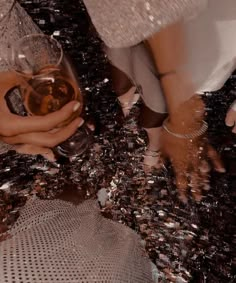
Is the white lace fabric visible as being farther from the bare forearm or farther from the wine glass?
the bare forearm

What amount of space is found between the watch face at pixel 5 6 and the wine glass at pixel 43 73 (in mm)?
55

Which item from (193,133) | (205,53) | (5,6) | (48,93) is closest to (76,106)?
Result: (48,93)

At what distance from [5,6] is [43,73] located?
0.42ft

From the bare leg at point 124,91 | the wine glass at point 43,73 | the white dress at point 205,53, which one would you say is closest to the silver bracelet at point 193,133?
the white dress at point 205,53

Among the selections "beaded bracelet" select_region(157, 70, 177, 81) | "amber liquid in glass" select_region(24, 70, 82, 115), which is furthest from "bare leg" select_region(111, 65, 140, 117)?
"amber liquid in glass" select_region(24, 70, 82, 115)

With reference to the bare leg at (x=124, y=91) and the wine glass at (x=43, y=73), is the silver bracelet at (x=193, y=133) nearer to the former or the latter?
the bare leg at (x=124, y=91)

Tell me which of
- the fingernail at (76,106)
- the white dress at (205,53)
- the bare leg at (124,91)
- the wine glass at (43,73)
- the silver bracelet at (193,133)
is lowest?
the silver bracelet at (193,133)

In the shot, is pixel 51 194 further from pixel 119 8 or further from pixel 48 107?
pixel 119 8

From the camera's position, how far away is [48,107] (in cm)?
80

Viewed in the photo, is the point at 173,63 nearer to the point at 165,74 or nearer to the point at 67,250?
the point at 165,74

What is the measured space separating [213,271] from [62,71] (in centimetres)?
57

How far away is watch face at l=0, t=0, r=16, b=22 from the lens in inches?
30.3

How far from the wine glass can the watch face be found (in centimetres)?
5

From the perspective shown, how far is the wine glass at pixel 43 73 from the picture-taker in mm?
757
